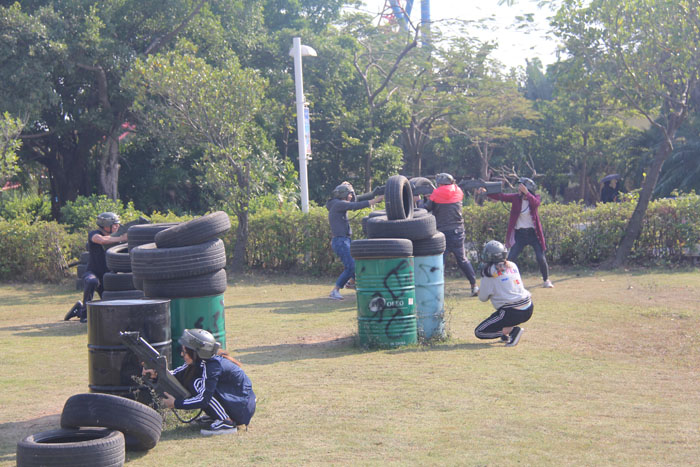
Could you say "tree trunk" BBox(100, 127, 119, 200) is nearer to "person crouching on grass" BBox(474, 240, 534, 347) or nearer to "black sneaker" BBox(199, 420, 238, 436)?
"person crouching on grass" BBox(474, 240, 534, 347)

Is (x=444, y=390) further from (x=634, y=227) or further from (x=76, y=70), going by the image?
(x=76, y=70)

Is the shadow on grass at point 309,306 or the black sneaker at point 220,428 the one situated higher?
the black sneaker at point 220,428

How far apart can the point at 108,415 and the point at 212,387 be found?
2.79ft

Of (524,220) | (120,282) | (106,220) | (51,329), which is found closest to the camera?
(120,282)

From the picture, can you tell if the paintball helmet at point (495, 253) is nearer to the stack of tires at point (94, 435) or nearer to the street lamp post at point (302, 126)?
the stack of tires at point (94, 435)

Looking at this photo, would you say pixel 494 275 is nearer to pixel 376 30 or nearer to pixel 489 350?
pixel 489 350

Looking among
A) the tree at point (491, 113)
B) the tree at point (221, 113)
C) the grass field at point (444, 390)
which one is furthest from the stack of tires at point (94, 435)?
the tree at point (491, 113)

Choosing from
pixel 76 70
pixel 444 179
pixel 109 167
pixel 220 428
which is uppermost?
pixel 76 70

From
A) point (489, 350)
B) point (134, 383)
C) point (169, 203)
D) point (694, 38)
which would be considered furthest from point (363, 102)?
point (134, 383)

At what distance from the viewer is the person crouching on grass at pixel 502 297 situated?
8.76m

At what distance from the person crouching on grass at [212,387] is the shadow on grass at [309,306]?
621cm

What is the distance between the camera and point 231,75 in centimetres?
1767

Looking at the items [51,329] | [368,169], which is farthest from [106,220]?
[368,169]

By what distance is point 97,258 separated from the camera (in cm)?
1177
